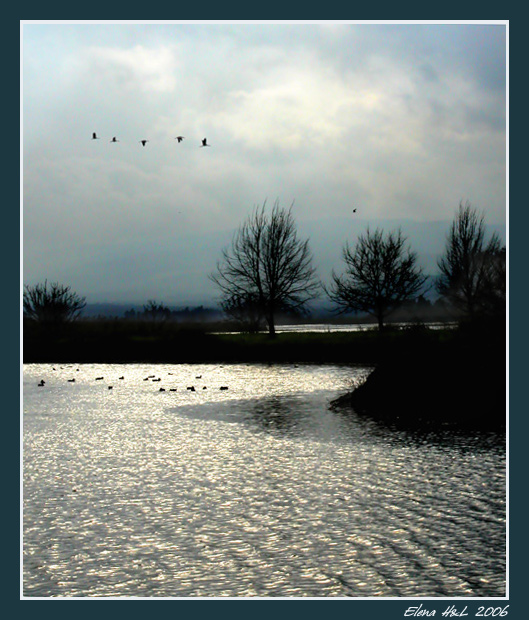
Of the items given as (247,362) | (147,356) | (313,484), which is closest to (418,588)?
(313,484)

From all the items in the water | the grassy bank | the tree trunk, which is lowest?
the water

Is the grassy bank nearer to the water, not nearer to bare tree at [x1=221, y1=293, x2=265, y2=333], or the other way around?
bare tree at [x1=221, y1=293, x2=265, y2=333]

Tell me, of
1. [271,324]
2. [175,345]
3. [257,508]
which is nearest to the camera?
[257,508]

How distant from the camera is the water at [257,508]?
28.4 ft

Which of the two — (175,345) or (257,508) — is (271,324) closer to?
(175,345)

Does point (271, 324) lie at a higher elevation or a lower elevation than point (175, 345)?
higher

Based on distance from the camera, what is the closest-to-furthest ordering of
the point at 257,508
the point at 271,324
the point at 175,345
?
the point at 257,508 < the point at 175,345 < the point at 271,324

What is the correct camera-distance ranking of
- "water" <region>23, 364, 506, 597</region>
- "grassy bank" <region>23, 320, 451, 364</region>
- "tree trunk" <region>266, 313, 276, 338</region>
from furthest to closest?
"tree trunk" <region>266, 313, 276, 338</region>, "grassy bank" <region>23, 320, 451, 364</region>, "water" <region>23, 364, 506, 597</region>

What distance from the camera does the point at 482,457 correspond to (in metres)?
14.9

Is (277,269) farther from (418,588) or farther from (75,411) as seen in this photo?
(418,588)

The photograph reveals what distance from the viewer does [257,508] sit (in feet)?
37.7

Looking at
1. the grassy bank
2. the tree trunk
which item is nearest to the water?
the grassy bank

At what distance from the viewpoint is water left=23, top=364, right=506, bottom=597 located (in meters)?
8.65

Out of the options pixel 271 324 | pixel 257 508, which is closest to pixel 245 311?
pixel 271 324
